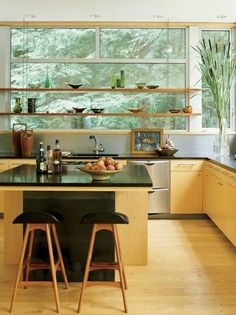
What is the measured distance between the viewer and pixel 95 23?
21.3 feet

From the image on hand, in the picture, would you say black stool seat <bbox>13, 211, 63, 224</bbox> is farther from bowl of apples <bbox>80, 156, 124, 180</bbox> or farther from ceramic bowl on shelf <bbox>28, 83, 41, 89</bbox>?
ceramic bowl on shelf <bbox>28, 83, 41, 89</bbox>

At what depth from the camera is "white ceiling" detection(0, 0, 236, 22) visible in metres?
5.41

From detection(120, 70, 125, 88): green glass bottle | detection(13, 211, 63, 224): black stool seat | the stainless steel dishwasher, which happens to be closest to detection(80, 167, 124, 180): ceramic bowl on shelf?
detection(13, 211, 63, 224): black stool seat

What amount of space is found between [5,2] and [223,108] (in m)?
3.25

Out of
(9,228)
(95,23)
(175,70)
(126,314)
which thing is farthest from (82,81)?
(126,314)

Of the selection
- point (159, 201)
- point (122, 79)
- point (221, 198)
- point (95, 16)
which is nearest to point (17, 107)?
point (122, 79)

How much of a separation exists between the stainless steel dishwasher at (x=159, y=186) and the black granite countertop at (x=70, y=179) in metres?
1.94

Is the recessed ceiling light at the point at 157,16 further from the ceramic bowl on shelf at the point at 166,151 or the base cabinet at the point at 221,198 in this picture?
the base cabinet at the point at 221,198

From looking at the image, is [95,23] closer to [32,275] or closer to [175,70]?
[175,70]

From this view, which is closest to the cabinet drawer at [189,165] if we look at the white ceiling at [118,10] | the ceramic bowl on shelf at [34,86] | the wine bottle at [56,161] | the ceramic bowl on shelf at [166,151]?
the ceramic bowl on shelf at [166,151]

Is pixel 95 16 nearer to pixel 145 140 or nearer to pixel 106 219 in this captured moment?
pixel 145 140

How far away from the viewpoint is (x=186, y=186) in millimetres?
5891

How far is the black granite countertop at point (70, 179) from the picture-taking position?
3.15 metres

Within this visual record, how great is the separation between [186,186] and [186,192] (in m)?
0.08
